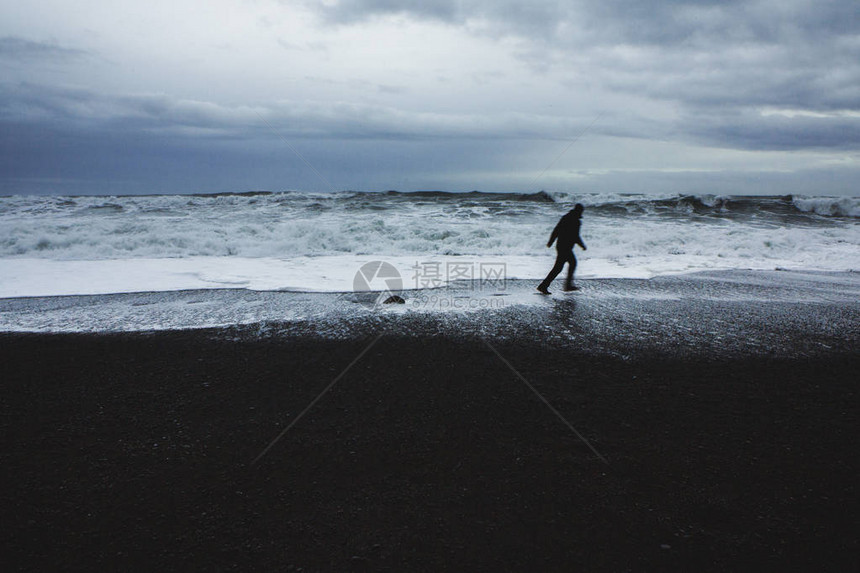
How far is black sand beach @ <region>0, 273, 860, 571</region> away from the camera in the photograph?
2256 mm

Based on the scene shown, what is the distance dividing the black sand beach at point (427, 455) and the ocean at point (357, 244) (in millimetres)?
4945

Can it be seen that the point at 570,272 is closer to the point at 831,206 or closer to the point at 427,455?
the point at 427,455

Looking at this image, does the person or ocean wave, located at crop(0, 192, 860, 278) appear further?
ocean wave, located at crop(0, 192, 860, 278)

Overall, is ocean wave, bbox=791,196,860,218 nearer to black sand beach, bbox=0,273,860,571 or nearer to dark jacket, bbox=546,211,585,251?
dark jacket, bbox=546,211,585,251

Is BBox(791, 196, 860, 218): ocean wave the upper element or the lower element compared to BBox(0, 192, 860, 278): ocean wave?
upper

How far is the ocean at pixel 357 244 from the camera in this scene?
35.9 feet

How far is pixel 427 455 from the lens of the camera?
10.1 feet

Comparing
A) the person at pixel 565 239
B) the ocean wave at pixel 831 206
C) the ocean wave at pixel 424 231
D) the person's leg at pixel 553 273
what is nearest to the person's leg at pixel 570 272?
the person at pixel 565 239

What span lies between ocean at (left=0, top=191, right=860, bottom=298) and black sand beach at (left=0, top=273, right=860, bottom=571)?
4.95m

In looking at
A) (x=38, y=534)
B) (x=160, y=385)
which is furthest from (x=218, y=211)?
(x=38, y=534)

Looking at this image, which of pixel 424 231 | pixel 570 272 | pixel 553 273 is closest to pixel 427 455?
pixel 553 273

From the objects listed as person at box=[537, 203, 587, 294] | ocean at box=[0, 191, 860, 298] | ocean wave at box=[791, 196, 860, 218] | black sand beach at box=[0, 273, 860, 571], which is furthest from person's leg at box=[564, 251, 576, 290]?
ocean wave at box=[791, 196, 860, 218]

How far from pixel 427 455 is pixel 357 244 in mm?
14142

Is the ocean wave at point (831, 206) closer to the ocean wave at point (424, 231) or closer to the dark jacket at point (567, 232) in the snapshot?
the ocean wave at point (424, 231)
